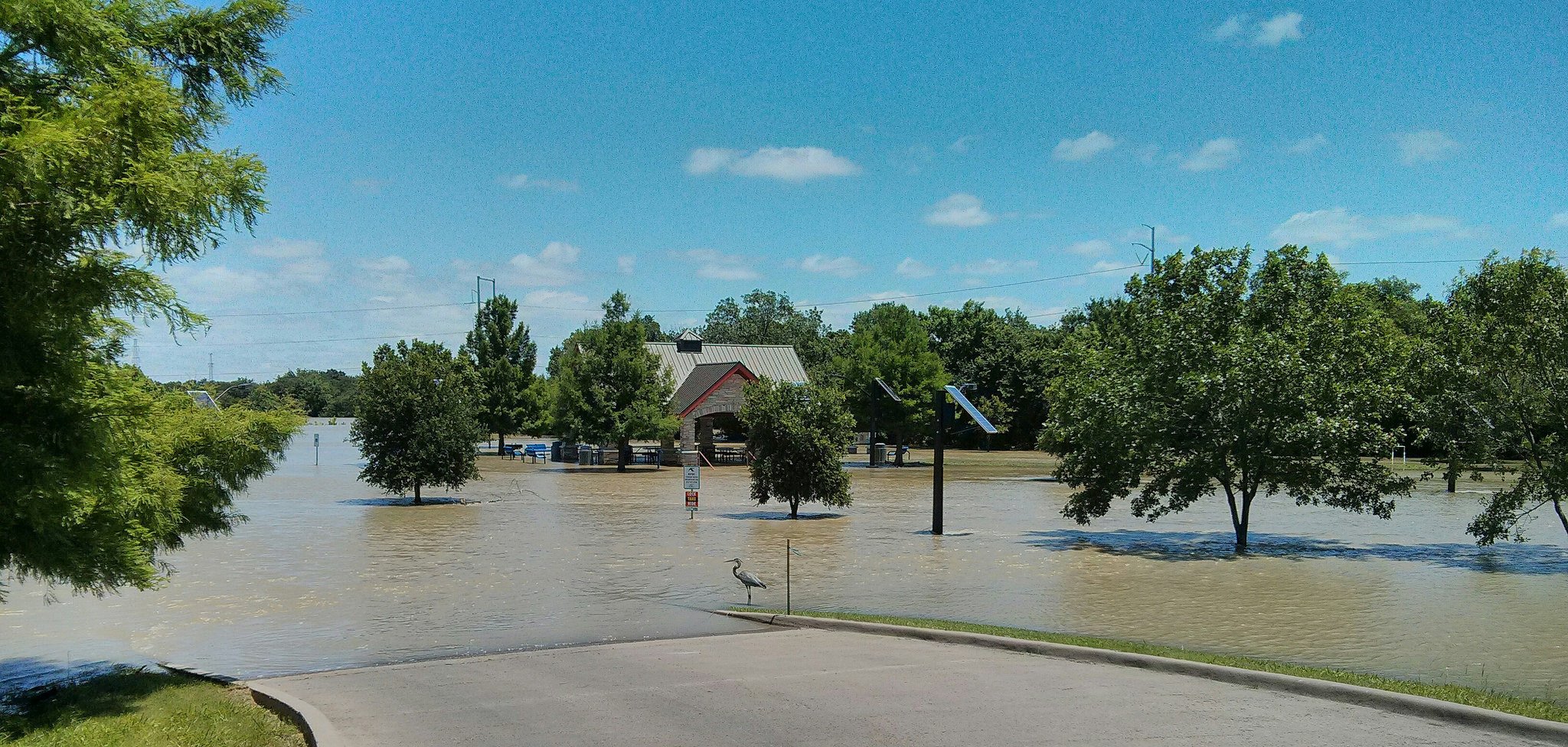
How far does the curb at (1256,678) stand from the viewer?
796cm

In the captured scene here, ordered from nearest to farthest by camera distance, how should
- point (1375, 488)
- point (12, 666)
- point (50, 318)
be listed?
point (50, 318), point (12, 666), point (1375, 488)

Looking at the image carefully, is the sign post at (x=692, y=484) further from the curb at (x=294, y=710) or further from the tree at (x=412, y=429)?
the curb at (x=294, y=710)

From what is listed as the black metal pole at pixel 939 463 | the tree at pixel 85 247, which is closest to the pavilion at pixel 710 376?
the black metal pole at pixel 939 463

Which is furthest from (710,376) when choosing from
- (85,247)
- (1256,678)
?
(85,247)

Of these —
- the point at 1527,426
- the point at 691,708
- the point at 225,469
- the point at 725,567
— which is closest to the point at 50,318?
the point at 225,469

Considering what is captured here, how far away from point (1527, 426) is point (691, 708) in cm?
1887

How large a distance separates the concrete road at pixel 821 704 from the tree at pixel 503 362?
62.4m

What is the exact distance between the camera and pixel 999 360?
8350 centimetres

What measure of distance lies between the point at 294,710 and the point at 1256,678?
8.03 metres

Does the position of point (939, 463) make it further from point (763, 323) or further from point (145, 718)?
point (763, 323)

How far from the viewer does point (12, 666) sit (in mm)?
12375

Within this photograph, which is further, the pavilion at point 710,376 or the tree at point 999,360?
the tree at point 999,360

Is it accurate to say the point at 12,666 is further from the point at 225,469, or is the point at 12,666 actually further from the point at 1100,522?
the point at 1100,522

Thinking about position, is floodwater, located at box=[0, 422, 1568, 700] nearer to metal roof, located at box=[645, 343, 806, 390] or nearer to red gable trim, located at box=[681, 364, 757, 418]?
red gable trim, located at box=[681, 364, 757, 418]
